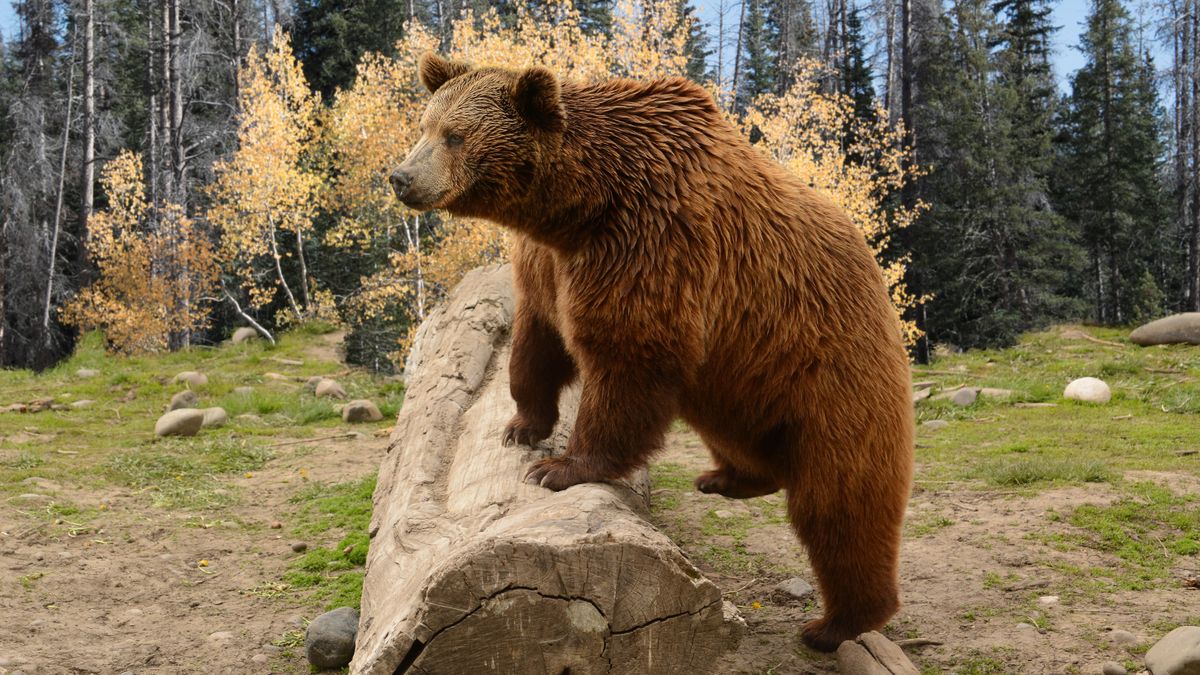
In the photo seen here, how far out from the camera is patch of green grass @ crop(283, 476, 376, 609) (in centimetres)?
494

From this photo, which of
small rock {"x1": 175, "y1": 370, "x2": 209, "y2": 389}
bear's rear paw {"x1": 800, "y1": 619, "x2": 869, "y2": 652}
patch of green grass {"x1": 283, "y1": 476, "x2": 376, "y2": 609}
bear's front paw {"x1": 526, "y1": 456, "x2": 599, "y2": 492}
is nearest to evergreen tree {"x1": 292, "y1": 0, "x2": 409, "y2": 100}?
small rock {"x1": 175, "y1": 370, "x2": 209, "y2": 389}

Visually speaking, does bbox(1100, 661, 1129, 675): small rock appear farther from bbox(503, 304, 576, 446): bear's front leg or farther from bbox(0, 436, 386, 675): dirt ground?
bbox(0, 436, 386, 675): dirt ground

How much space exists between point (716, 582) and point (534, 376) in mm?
1610

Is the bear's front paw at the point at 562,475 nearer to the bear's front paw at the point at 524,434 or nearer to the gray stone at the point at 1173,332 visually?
the bear's front paw at the point at 524,434

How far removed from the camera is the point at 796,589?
4.61 metres

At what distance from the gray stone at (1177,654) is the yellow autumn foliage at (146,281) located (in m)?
20.0

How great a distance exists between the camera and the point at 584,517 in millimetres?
2760

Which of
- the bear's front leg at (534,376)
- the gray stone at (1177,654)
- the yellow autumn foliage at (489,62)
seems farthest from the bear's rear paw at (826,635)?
the yellow autumn foliage at (489,62)

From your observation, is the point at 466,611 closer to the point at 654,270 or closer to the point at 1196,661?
the point at 654,270

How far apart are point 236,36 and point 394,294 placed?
1365 cm

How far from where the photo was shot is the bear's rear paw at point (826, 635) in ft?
12.2

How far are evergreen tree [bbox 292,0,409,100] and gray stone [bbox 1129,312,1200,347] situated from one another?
24.4m

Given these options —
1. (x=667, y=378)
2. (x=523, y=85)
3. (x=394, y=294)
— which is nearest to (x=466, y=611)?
(x=667, y=378)

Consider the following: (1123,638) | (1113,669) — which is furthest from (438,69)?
(1123,638)
